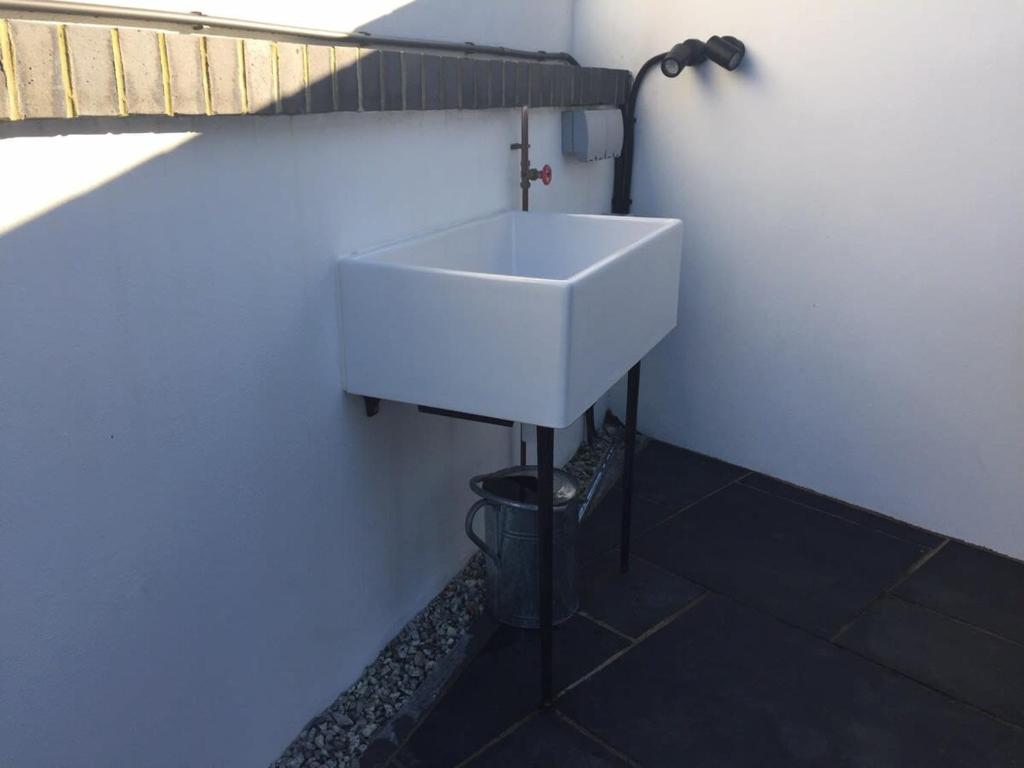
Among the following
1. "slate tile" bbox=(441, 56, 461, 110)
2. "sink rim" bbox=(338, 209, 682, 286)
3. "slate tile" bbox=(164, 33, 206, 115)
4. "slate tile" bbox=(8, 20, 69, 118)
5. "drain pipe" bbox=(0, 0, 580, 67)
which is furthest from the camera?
"slate tile" bbox=(441, 56, 461, 110)

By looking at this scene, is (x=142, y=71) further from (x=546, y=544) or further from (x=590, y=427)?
(x=590, y=427)

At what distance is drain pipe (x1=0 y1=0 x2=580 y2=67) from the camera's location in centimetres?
142

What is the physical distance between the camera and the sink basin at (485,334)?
2.03 meters

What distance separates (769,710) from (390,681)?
1058 millimetres

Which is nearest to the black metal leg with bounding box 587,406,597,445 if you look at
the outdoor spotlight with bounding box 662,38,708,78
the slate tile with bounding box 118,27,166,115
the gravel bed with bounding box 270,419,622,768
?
the gravel bed with bounding box 270,419,622,768

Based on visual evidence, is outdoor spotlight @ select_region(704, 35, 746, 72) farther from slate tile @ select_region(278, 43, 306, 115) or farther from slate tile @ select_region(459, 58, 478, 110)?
slate tile @ select_region(278, 43, 306, 115)

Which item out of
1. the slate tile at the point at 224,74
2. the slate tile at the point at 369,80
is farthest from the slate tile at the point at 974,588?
the slate tile at the point at 224,74

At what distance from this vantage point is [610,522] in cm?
348

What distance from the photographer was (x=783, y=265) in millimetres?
3578

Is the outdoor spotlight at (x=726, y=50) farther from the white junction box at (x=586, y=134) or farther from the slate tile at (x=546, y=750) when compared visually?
the slate tile at (x=546, y=750)

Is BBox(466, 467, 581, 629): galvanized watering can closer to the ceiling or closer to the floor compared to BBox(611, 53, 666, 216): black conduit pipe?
closer to the floor

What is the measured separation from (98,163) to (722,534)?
258 centimetres

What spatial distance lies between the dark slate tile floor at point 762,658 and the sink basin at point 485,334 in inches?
34.6

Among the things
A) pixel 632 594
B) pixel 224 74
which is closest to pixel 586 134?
pixel 632 594
